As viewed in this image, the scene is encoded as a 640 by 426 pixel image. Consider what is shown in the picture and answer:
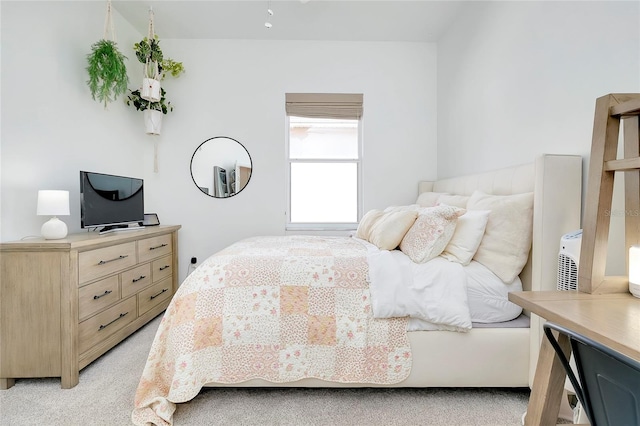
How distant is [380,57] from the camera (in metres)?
3.46

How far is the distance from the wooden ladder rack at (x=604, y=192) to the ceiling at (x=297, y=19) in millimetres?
2257

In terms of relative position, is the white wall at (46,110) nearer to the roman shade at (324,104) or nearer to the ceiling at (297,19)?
the ceiling at (297,19)

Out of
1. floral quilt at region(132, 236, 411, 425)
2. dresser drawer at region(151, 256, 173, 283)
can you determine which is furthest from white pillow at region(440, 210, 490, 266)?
dresser drawer at region(151, 256, 173, 283)

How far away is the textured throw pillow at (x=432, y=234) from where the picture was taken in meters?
1.75

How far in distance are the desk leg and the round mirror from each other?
304 centimetres

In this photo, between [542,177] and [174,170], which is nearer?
[542,177]

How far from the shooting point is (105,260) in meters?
2.09

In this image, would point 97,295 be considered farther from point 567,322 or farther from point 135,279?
point 567,322

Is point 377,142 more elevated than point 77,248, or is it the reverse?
point 377,142

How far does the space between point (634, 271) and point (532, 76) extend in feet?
4.63

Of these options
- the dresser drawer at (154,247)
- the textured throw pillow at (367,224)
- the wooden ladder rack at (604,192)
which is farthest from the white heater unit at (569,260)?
the dresser drawer at (154,247)

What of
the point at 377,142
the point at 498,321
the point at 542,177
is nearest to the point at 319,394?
the point at 498,321

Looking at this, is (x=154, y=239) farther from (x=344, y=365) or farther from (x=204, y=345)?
(x=344, y=365)

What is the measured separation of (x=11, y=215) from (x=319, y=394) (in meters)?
2.17
